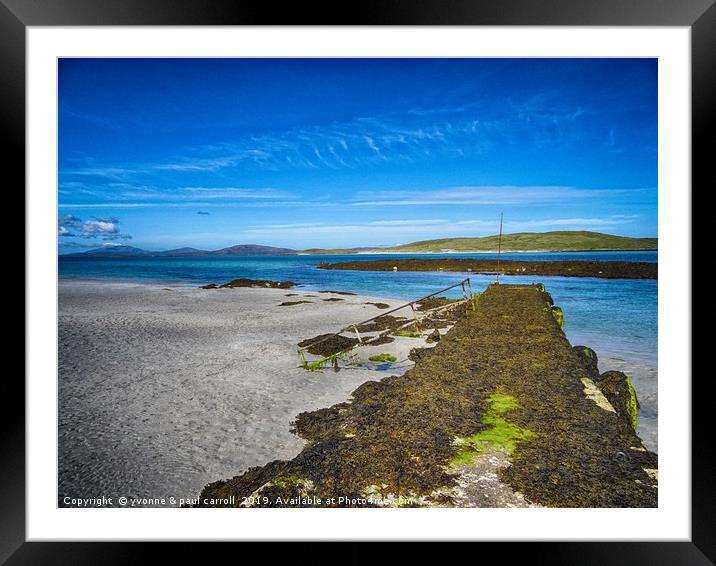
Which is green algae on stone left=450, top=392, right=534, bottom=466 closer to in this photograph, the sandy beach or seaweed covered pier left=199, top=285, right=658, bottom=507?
seaweed covered pier left=199, top=285, right=658, bottom=507

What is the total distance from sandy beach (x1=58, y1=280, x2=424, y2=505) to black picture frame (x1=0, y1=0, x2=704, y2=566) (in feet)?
3.87

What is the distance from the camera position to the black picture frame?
2.81 meters

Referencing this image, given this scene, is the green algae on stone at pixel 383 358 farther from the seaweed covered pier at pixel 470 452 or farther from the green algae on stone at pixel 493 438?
the green algae on stone at pixel 493 438

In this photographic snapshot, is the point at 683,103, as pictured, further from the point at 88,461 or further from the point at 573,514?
the point at 88,461

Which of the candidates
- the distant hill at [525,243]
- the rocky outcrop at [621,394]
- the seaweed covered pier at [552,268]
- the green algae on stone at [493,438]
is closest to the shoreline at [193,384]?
the rocky outcrop at [621,394]

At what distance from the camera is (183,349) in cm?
932

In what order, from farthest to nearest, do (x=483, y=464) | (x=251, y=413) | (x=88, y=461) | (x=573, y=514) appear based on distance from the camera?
(x=251, y=413) < (x=88, y=461) < (x=483, y=464) < (x=573, y=514)

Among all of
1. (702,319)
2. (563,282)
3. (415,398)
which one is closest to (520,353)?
(415,398)

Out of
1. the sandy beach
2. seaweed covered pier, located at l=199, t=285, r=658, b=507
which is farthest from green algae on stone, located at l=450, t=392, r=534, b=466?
the sandy beach
